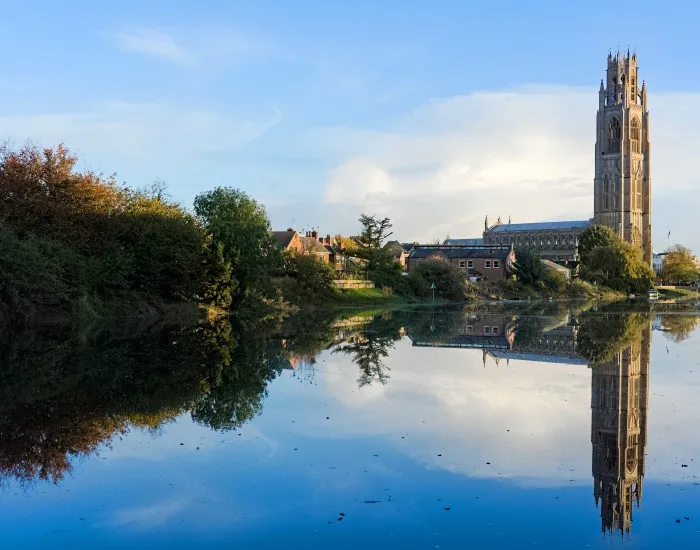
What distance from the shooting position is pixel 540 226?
547ft

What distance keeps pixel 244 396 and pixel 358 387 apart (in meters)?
3.27

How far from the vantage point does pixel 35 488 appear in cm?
997

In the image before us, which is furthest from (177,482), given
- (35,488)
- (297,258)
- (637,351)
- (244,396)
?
(297,258)

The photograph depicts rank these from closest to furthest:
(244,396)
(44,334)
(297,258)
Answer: (244,396) < (44,334) < (297,258)

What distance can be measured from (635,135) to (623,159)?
8036mm

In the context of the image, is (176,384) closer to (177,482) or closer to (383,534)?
(177,482)

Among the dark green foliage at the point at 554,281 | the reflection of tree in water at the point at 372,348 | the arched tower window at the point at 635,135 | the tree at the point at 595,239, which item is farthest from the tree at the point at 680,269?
the reflection of tree in water at the point at 372,348

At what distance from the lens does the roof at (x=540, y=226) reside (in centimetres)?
15962

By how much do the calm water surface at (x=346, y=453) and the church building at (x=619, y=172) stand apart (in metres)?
134

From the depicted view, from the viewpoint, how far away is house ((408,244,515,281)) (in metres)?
104

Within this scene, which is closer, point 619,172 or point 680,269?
point 680,269

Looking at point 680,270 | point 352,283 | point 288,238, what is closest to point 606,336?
point 352,283

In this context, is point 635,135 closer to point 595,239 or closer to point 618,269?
point 595,239

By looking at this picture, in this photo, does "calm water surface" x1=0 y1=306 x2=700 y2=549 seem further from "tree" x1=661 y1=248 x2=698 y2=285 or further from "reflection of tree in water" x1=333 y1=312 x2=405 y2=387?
"tree" x1=661 y1=248 x2=698 y2=285
